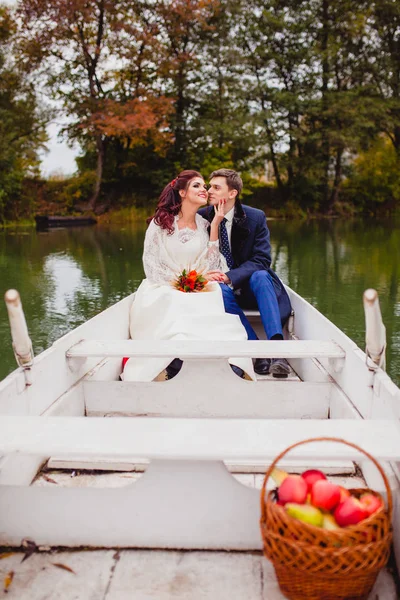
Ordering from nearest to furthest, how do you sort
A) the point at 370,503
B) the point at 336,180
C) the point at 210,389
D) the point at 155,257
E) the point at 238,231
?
the point at 370,503
the point at 210,389
the point at 155,257
the point at 238,231
the point at 336,180

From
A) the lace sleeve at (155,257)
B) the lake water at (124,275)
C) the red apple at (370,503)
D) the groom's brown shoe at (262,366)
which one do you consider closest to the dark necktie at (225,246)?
the lace sleeve at (155,257)

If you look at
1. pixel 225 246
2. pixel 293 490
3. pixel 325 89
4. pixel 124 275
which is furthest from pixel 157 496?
pixel 325 89

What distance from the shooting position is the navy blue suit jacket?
346cm

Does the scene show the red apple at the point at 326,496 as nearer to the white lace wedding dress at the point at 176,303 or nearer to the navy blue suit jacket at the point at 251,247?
the white lace wedding dress at the point at 176,303

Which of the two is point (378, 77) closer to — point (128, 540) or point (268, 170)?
point (268, 170)

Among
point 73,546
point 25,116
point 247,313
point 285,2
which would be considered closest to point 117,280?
point 247,313

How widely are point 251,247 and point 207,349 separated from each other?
1.46m

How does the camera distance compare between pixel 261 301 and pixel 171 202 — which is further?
pixel 171 202

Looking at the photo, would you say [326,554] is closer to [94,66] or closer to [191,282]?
[191,282]

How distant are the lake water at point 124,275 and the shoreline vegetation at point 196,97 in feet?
19.7

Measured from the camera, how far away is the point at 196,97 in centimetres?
2086

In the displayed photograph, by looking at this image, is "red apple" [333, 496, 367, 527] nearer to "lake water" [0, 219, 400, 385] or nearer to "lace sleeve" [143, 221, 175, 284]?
"lace sleeve" [143, 221, 175, 284]

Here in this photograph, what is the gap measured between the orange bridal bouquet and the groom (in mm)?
189

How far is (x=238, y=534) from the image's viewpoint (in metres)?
1.50
